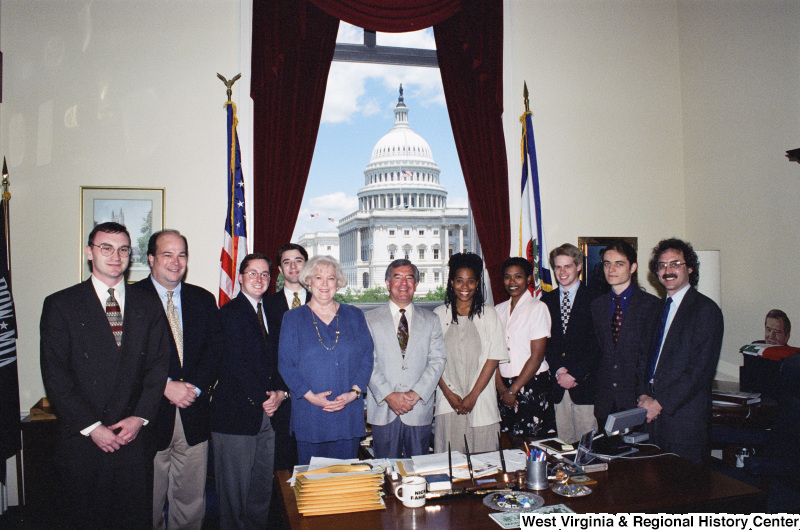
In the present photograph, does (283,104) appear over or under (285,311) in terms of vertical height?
over

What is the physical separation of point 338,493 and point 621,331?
1.88 metres

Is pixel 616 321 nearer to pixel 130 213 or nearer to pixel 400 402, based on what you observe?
pixel 400 402

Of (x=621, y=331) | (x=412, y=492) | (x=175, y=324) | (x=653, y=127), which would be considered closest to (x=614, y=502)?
(x=412, y=492)

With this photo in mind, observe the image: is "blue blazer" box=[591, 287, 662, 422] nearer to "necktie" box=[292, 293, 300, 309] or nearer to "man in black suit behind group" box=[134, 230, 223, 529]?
"necktie" box=[292, 293, 300, 309]

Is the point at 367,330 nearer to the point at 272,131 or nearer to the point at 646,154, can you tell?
the point at 272,131

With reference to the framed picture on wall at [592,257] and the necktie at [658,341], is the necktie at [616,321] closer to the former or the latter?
the necktie at [658,341]

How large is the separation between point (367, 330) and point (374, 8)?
265 cm

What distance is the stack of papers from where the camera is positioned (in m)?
1.86

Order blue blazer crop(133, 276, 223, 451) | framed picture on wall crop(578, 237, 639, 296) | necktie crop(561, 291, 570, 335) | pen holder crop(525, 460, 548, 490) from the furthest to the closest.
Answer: framed picture on wall crop(578, 237, 639, 296) < necktie crop(561, 291, 570, 335) < blue blazer crop(133, 276, 223, 451) < pen holder crop(525, 460, 548, 490)

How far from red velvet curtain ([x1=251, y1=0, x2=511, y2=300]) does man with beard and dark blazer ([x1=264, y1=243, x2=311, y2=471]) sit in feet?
3.02

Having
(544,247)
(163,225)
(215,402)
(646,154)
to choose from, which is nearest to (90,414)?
(215,402)

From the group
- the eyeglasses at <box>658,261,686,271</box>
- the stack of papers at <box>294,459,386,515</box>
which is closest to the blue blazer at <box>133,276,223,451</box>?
the stack of papers at <box>294,459,386,515</box>

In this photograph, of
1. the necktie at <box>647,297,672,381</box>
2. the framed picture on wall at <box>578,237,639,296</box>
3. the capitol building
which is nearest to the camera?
the necktie at <box>647,297,672,381</box>

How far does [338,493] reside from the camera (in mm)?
1888
